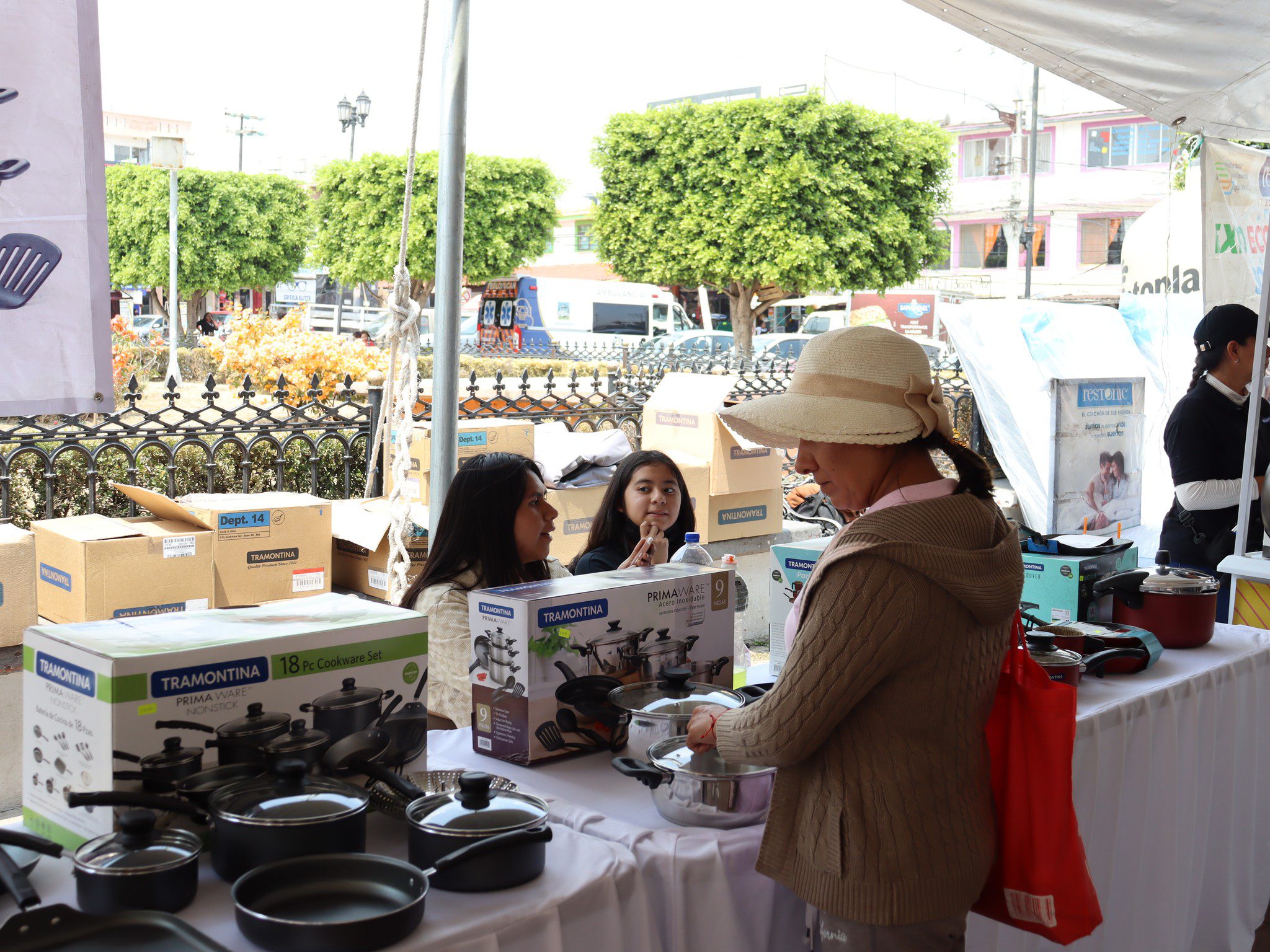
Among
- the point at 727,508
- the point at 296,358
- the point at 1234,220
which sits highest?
the point at 1234,220

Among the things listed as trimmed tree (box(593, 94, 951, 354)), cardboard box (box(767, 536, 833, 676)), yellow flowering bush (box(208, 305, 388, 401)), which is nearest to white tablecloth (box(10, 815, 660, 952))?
cardboard box (box(767, 536, 833, 676))

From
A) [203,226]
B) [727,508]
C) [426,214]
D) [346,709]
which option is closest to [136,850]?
[346,709]

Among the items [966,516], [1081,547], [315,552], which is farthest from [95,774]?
[315,552]

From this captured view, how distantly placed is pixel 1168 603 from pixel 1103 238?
35.0 metres

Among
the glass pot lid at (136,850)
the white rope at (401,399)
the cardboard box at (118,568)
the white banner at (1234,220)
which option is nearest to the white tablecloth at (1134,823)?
the glass pot lid at (136,850)

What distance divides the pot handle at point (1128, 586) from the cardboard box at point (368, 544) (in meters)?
2.51

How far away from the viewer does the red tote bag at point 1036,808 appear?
1490mm

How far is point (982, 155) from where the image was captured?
37344 millimetres

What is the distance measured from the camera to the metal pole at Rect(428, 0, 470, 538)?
2.96m

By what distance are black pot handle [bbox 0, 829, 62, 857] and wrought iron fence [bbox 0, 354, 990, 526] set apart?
323cm

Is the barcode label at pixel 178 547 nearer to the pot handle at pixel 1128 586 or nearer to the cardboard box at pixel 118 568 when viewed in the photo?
the cardboard box at pixel 118 568

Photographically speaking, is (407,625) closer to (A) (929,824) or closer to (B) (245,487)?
(A) (929,824)

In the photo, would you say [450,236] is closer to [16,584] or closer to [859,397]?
[859,397]

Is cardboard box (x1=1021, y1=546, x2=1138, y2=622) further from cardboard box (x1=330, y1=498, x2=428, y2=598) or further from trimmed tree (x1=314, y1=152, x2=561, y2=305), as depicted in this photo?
trimmed tree (x1=314, y1=152, x2=561, y2=305)
